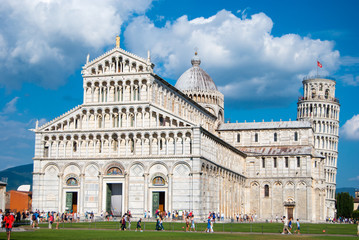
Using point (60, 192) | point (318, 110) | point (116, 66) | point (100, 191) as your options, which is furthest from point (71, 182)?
point (318, 110)

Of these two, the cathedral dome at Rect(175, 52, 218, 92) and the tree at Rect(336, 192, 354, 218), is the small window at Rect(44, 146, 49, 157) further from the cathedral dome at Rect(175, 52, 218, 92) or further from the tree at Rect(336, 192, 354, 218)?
the tree at Rect(336, 192, 354, 218)

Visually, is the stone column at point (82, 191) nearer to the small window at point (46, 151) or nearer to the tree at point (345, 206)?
the small window at point (46, 151)

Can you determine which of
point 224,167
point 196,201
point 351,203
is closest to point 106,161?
point 196,201

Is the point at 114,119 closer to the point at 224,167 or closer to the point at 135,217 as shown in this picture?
the point at 135,217

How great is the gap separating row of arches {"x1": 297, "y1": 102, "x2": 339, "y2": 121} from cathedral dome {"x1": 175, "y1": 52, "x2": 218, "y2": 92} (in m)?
32.8

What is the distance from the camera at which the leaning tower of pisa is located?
427ft

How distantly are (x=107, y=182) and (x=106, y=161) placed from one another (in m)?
2.69

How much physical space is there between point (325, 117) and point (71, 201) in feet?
250

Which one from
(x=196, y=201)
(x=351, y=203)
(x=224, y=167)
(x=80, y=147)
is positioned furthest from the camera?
(x=351, y=203)

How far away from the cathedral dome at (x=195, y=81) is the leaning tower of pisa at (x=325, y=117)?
3304 cm

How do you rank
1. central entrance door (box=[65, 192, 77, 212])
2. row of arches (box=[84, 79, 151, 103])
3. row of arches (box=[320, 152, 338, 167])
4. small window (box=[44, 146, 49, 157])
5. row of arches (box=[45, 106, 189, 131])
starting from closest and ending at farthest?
1. row of arches (box=[45, 106, 189, 131])
2. row of arches (box=[84, 79, 151, 103])
3. central entrance door (box=[65, 192, 77, 212])
4. small window (box=[44, 146, 49, 157])
5. row of arches (box=[320, 152, 338, 167])

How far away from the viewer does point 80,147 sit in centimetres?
7331

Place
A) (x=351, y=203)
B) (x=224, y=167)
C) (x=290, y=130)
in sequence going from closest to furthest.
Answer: (x=224, y=167) < (x=290, y=130) < (x=351, y=203)

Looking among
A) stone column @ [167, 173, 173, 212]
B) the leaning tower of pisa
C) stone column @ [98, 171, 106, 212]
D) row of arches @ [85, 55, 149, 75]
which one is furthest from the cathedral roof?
stone column @ [98, 171, 106, 212]
